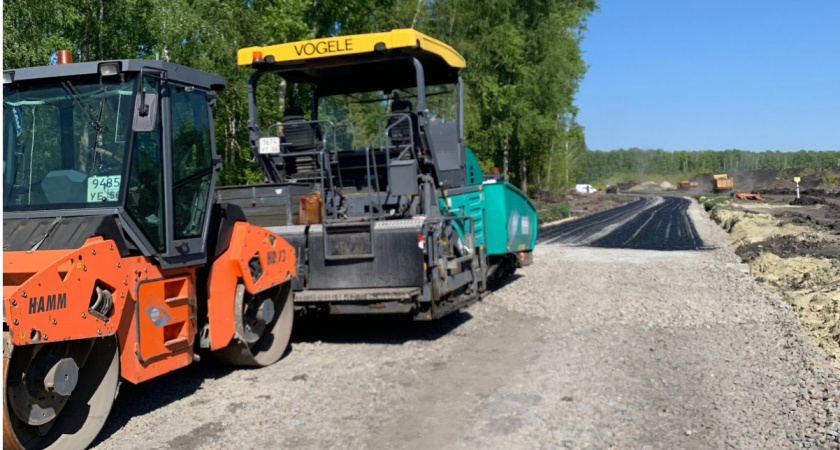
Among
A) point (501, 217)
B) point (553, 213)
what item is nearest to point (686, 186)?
point (553, 213)

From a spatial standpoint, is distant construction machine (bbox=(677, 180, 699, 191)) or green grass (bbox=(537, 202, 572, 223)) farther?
distant construction machine (bbox=(677, 180, 699, 191))

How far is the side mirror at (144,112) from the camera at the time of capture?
4.73 m

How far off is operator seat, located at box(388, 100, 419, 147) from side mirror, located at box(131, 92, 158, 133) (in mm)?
3429

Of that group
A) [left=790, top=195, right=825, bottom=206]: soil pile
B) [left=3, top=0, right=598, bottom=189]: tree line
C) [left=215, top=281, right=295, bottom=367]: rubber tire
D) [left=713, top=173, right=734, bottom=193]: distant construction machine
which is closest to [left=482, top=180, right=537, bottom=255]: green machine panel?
[left=215, top=281, right=295, bottom=367]: rubber tire

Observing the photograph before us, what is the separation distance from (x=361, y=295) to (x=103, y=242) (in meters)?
2.97

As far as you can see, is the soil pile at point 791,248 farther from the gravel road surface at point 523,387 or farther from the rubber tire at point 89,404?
the rubber tire at point 89,404

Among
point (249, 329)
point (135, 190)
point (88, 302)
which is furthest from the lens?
point (249, 329)

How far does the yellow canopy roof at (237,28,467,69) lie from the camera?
752 centimetres

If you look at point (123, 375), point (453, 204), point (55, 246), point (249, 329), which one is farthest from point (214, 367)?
point (453, 204)

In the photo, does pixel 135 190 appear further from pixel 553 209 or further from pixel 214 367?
pixel 553 209

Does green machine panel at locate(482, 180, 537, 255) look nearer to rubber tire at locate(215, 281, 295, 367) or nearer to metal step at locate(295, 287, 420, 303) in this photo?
metal step at locate(295, 287, 420, 303)

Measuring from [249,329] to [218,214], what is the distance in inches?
40.2

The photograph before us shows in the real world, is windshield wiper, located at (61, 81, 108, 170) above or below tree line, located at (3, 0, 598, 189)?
below

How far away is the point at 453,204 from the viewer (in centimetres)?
838
